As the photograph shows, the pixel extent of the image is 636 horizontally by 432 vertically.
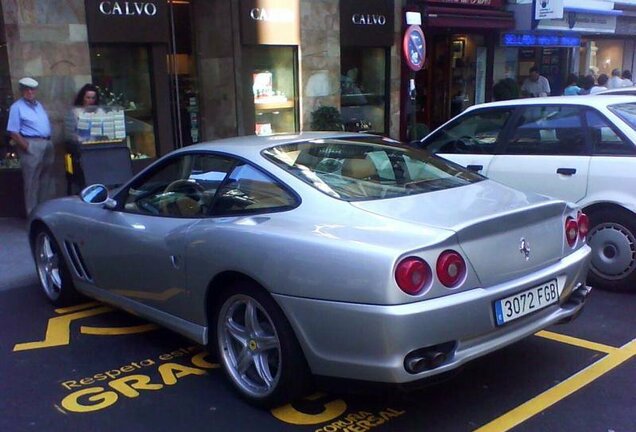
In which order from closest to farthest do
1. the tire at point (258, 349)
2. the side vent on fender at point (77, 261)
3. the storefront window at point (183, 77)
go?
the tire at point (258, 349), the side vent on fender at point (77, 261), the storefront window at point (183, 77)

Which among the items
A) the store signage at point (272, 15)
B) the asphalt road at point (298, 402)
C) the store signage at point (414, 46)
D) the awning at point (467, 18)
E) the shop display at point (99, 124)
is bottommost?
the asphalt road at point (298, 402)

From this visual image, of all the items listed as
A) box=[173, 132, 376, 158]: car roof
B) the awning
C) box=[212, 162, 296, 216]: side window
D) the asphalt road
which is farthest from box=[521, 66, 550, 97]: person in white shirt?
box=[212, 162, 296, 216]: side window

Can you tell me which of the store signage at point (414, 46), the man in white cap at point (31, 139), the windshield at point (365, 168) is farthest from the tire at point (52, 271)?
the store signage at point (414, 46)

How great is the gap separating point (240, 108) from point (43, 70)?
3.24 metres

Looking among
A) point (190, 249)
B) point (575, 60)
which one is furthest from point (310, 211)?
point (575, 60)

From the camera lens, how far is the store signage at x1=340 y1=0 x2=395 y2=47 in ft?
40.0

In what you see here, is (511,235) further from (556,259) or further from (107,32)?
(107,32)

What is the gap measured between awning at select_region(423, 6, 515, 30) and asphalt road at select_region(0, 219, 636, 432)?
9730 millimetres

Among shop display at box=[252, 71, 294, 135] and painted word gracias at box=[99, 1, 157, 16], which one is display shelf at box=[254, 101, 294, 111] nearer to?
shop display at box=[252, 71, 294, 135]

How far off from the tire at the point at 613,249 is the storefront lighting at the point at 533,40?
36.4 feet

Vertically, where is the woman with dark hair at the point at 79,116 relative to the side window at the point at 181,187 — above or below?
above

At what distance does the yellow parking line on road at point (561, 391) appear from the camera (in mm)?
3457

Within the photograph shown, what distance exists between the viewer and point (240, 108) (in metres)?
10.9

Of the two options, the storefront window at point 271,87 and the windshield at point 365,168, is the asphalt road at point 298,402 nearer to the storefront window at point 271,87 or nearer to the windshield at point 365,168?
the windshield at point 365,168
